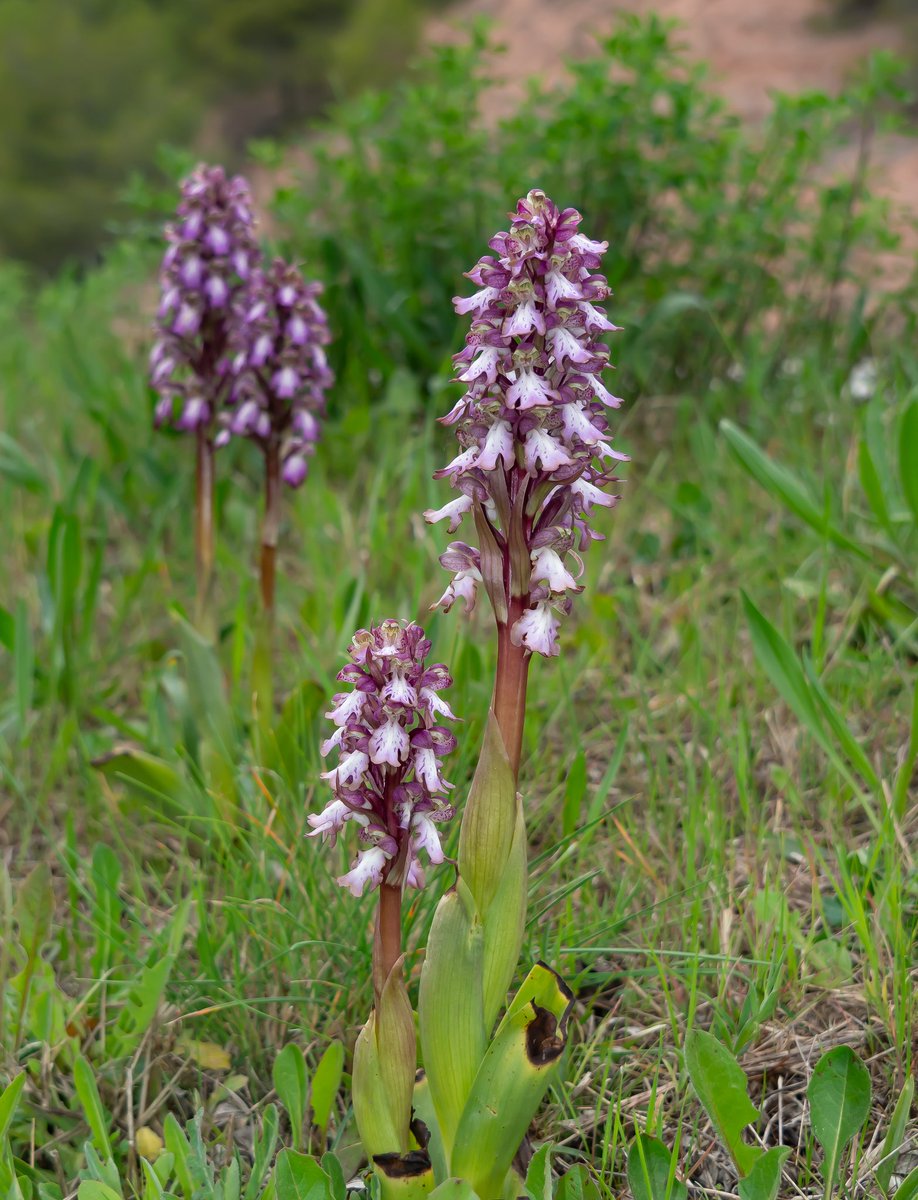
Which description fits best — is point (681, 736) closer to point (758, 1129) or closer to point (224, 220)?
point (758, 1129)

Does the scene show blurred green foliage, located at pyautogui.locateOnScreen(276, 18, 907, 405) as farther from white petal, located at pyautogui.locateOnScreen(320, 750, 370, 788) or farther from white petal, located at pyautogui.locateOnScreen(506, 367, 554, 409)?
white petal, located at pyautogui.locateOnScreen(320, 750, 370, 788)

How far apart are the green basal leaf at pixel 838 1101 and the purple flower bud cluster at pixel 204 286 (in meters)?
1.97

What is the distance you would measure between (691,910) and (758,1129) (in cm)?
37

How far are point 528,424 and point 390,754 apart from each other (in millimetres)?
447

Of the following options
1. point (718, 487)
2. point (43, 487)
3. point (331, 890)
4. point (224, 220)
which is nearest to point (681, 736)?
point (331, 890)

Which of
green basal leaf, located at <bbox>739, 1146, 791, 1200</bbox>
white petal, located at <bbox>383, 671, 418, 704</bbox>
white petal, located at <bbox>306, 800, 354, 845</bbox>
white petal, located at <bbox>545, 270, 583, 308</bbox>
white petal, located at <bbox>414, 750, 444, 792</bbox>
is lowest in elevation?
green basal leaf, located at <bbox>739, 1146, 791, 1200</bbox>

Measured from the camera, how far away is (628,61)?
3.99m

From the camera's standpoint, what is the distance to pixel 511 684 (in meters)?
1.52

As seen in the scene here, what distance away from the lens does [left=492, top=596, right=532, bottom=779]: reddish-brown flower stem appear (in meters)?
1.52

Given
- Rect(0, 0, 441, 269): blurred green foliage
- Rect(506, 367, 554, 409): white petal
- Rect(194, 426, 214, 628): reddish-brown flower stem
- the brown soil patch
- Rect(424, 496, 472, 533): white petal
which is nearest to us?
Rect(506, 367, 554, 409): white petal

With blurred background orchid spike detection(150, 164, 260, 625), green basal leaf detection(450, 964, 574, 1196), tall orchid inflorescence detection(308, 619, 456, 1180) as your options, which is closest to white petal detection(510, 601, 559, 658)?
tall orchid inflorescence detection(308, 619, 456, 1180)

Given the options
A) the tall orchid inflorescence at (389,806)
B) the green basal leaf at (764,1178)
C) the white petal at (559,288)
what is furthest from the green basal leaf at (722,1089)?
the white petal at (559,288)

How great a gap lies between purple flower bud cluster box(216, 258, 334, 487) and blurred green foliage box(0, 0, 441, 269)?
407 inches

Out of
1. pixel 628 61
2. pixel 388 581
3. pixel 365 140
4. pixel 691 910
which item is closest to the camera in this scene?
pixel 691 910
